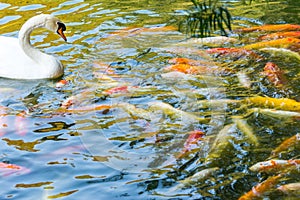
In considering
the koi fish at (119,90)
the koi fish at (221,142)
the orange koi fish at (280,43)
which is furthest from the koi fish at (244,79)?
the koi fish at (119,90)

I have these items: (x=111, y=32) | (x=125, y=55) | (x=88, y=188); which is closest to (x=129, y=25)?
(x=111, y=32)

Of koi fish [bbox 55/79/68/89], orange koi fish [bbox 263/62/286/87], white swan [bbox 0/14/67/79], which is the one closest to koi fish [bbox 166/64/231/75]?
orange koi fish [bbox 263/62/286/87]

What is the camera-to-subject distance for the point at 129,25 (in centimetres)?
923

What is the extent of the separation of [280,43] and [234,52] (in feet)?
2.07

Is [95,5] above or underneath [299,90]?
above

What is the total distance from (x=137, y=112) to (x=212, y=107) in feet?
2.71

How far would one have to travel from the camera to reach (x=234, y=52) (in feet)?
25.5

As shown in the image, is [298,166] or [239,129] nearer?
[298,166]

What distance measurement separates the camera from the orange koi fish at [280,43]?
782 centimetres

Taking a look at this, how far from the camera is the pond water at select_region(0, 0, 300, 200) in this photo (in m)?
5.18

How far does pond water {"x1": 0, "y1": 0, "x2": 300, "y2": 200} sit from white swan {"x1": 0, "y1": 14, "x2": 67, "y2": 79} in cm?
12

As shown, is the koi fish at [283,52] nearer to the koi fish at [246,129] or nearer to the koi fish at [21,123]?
the koi fish at [246,129]

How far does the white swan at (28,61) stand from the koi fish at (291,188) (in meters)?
3.96

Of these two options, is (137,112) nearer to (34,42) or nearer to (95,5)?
(34,42)
